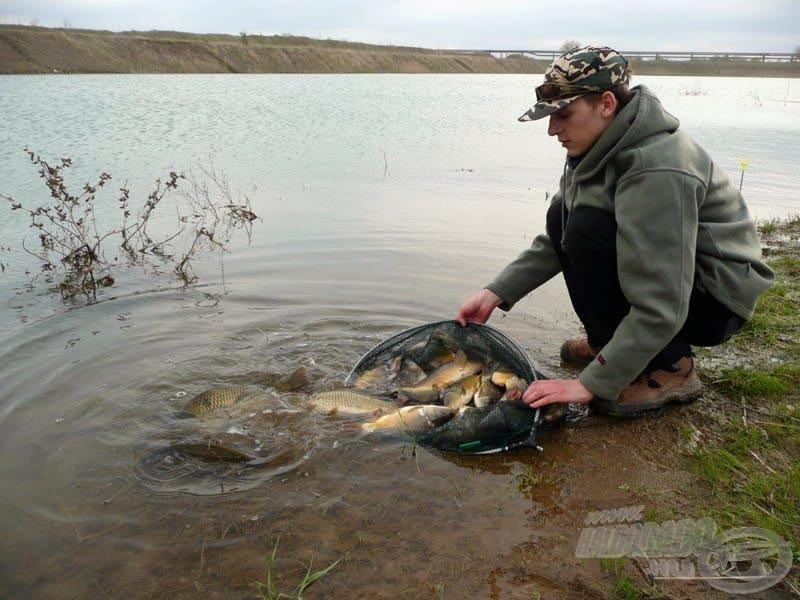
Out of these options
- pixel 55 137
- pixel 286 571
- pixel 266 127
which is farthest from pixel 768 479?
pixel 266 127

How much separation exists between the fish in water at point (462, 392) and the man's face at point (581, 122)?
1346mm

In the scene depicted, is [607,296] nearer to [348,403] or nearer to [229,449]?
[348,403]

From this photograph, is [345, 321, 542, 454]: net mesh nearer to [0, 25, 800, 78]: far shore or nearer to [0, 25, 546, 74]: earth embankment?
[0, 25, 800, 78]: far shore

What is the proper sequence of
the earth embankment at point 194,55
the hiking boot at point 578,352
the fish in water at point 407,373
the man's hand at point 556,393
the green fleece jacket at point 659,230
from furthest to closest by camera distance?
1. the earth embankment at point 194,55
2. the hiking boot at point 578,352
3. the fish in water at point 407,373
4. the man's hand at point 556,393
5. the green fleece jacket at point 659,230

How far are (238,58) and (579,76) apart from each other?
47446mm

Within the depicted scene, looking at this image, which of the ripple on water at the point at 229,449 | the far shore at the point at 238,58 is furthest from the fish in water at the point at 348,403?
the far shore at the point at 238,58

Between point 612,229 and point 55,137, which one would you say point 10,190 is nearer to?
point 55,137

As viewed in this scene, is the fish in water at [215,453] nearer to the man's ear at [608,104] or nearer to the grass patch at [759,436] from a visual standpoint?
the grass patch at [759,436]

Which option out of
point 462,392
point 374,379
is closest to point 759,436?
point 462,392

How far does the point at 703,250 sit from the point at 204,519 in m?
2.38

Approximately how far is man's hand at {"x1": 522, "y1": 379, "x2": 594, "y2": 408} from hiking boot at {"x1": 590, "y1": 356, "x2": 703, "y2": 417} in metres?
0.46

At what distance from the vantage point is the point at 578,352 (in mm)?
4066

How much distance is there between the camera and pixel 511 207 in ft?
29.0

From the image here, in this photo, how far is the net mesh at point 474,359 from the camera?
3.01 m
